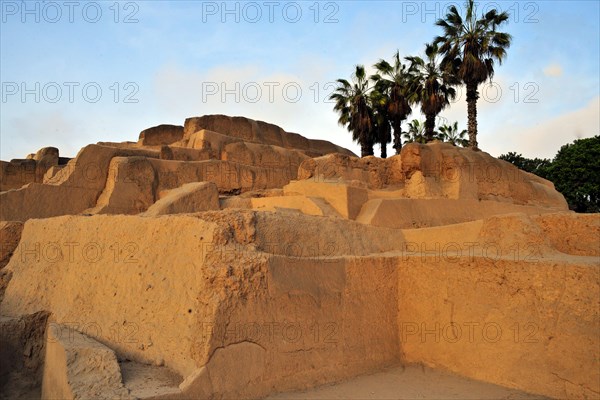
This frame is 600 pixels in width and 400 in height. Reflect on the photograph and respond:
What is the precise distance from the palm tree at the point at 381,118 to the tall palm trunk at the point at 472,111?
4624mm

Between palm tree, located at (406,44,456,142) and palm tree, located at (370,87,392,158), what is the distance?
1837 mm

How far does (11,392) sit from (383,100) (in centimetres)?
1915

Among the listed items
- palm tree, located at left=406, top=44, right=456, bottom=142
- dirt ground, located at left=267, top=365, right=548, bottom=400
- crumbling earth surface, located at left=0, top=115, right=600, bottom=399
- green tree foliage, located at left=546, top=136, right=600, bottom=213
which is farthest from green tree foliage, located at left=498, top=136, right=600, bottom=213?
dirt ground, located at left=267, top=365, right=548, bottom=400

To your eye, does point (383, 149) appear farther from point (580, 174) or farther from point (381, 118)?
point (580, 174)

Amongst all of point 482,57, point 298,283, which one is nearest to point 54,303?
point 298,283

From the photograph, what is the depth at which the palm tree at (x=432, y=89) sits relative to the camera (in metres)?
20.1

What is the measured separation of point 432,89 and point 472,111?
250 centimetres

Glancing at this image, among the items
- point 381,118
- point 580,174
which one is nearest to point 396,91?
point 381,118

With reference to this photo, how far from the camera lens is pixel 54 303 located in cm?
645

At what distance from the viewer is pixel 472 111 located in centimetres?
1838

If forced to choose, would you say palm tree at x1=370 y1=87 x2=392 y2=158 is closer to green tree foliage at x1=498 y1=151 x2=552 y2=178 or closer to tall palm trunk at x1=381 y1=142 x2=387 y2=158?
tall palm trunk at x1=381 y1=142 x2=387 y2=158


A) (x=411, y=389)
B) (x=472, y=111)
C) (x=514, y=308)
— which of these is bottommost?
(x=411, y=389)

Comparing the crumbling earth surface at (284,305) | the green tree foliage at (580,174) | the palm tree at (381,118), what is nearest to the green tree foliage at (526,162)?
the green tree foliage at (580,174)

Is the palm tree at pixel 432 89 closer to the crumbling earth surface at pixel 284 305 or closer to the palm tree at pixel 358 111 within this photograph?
the palm tree at pixel 358 111
